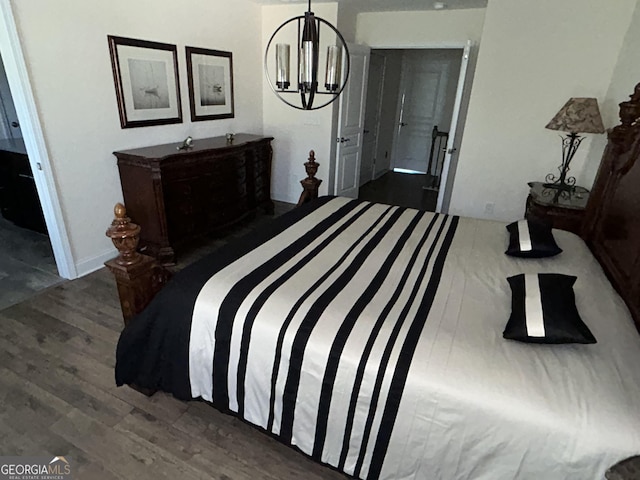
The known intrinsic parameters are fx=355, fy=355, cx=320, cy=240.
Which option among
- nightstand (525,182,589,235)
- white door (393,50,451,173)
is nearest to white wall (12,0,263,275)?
nightstand (525,182,589,235)

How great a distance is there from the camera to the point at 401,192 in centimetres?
588

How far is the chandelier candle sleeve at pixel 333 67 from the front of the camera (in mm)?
1889

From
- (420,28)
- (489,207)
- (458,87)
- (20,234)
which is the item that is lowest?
(20,234)

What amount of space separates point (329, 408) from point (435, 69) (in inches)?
262

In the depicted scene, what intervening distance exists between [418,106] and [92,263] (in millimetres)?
6070

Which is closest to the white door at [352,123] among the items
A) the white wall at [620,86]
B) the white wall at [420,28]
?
the white wall at [420,28]

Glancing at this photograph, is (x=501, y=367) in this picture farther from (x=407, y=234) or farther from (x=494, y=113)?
(x=494, y=113)

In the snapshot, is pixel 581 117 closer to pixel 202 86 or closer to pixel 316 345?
pixel 316 345

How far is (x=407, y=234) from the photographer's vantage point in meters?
2.34

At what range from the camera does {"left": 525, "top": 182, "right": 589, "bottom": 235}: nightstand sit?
275 centimetres

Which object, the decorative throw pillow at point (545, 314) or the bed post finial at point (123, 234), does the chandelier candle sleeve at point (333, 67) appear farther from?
the decorative throw pillow at point (545, 314)

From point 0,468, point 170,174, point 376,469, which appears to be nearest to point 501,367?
point 376,469

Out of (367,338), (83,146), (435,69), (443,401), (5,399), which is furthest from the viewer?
(435,69)

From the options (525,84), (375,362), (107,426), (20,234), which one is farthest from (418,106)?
(107,426)
